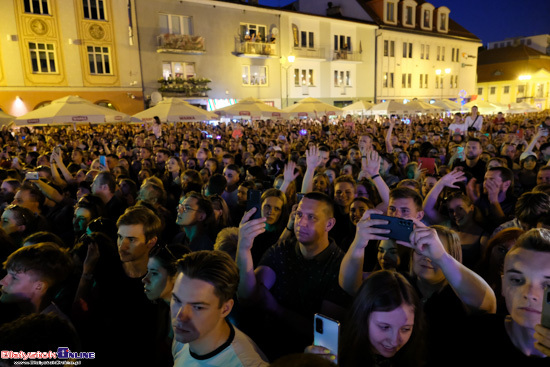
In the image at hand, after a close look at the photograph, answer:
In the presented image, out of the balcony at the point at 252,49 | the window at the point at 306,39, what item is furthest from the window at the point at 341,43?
the balcony at the point at 252,49

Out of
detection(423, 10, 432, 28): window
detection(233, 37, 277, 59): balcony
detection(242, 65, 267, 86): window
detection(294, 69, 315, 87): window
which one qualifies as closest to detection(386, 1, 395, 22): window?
detection(423, 10, 432, 28): window

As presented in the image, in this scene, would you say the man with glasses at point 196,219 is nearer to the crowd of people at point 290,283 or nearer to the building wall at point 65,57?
the crowd of people at point 290,283

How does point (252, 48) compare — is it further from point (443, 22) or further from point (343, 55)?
point (443, 22)

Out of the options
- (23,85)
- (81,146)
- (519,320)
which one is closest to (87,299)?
(519,320)

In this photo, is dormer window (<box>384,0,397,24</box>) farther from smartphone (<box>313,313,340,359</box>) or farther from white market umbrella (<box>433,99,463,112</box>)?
smartphone (<box>313,313,340,359</box>)

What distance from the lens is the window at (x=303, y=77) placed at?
31641mm

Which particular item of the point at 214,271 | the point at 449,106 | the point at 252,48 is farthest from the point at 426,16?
the point at 214,271

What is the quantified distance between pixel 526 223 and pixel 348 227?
1.92m

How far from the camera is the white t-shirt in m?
1.94

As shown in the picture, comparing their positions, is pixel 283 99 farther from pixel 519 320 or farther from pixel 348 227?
pixel 519 320

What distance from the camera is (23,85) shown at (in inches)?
832

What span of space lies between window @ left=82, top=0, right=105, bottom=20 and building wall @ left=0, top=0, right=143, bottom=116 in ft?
0.99

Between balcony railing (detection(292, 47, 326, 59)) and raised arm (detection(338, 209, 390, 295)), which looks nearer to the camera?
raised arm (detection(338, 209, 390, 295))

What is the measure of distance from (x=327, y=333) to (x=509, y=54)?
63.9 metres
